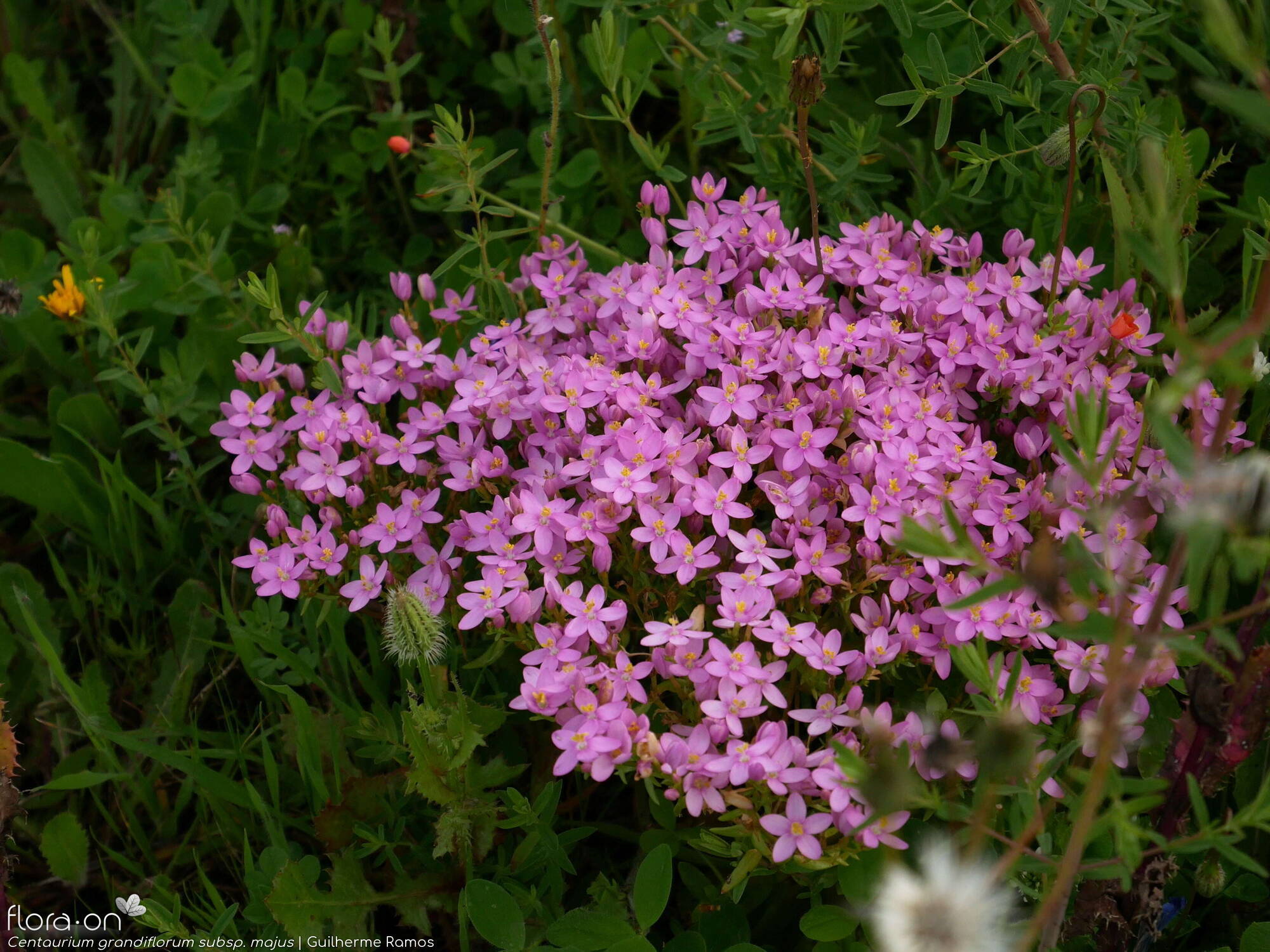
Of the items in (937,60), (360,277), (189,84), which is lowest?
(360,277)

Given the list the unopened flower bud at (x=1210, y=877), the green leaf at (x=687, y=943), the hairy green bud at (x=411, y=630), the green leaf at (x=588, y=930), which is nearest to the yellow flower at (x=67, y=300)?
the hairy green bud at (x=411, y=630)

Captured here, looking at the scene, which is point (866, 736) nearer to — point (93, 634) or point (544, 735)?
point (544, 735)

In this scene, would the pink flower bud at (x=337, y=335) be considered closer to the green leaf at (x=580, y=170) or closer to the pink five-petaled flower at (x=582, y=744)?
the green leaf at (x=580, y=170)

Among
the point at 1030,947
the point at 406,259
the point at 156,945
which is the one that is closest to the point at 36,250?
the point at 406,259

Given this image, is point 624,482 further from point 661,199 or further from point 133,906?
point 133,906

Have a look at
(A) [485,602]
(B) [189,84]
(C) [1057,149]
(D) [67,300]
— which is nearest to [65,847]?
(A) [485,602]

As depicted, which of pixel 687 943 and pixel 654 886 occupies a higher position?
pixel 654 886
